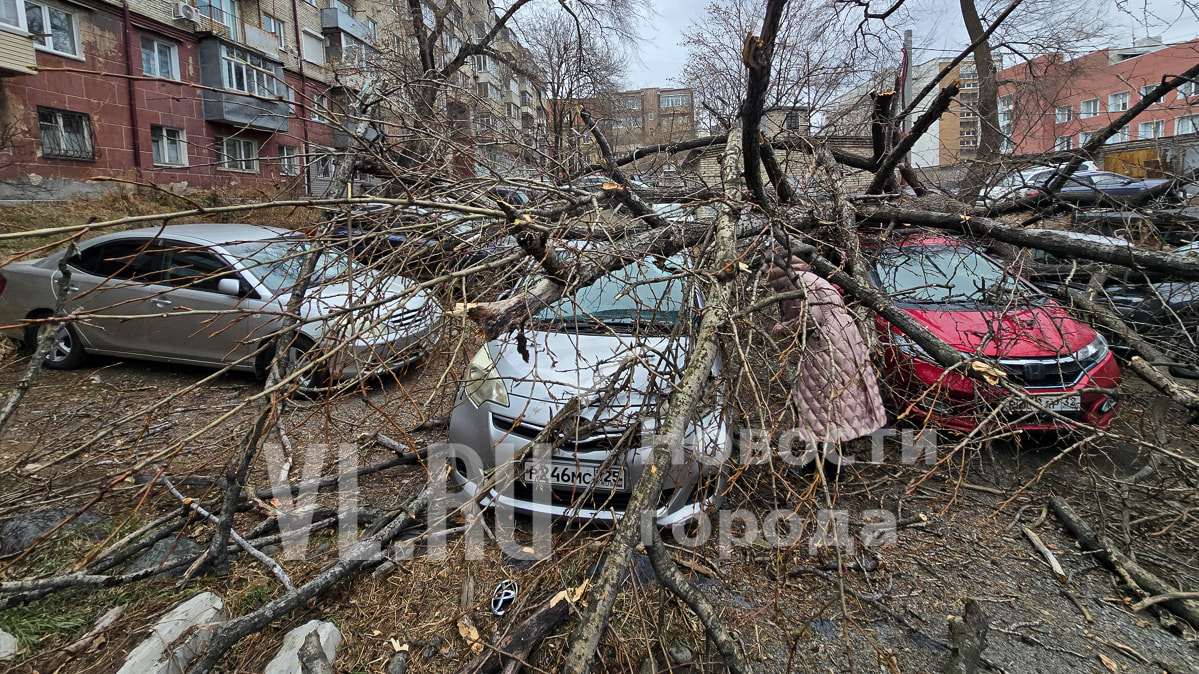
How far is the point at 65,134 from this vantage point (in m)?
15.6

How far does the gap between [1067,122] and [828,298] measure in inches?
134

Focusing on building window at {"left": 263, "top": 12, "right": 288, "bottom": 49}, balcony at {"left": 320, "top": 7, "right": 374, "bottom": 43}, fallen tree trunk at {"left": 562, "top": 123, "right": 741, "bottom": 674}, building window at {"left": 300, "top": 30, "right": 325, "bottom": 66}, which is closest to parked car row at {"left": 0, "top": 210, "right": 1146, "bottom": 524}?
fallen tree trunk at {"left": 562, "top": 123, "right": 741, "bottom": 674}

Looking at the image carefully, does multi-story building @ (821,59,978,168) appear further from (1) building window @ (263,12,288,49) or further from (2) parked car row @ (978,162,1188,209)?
(1) building window @ (263,12,288,49)

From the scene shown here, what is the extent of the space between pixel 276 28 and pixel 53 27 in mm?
9111

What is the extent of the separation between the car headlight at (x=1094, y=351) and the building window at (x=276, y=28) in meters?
28.0

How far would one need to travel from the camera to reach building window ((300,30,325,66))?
24656 millimetres

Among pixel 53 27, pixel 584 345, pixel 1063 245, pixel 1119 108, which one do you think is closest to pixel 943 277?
pixel 1119 108

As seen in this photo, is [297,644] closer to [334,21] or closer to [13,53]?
[13,53]

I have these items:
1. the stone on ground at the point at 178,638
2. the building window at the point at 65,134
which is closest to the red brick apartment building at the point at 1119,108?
the stone on ground at the point at 178,638

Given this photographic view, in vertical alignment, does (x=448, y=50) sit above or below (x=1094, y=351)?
above

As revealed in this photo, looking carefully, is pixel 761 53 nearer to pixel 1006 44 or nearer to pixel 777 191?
pixel 777 191

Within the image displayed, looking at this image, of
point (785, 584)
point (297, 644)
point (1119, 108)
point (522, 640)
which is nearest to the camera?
point (522, 640)

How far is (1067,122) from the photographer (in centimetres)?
473

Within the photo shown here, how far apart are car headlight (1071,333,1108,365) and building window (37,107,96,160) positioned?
21.1 meters
